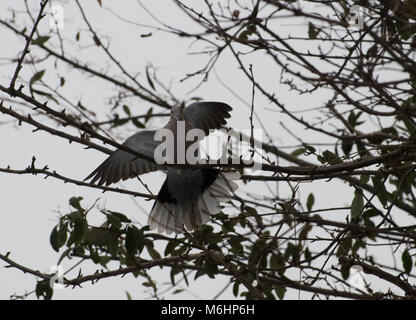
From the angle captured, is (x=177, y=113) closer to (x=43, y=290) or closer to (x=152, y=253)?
(x=152, y=253)

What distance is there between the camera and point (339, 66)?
2641mm

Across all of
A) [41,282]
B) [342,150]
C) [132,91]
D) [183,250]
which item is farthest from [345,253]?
[132,91]

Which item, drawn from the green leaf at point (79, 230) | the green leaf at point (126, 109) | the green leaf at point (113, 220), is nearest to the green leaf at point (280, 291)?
the green leaf at point (113, 220)

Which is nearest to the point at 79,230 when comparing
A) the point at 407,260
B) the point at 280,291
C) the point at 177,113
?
the point at 280,291

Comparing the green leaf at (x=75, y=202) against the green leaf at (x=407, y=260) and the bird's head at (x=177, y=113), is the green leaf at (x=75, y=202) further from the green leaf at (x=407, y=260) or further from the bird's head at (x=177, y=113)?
the green leaf at (x=407, y=260)

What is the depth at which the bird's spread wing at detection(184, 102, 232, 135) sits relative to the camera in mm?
4742

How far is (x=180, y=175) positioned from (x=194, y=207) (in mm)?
292

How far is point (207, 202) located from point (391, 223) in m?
1.77

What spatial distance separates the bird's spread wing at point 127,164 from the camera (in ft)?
14.3

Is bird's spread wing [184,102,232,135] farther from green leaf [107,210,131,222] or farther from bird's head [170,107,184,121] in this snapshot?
green leaf [107,210,131,222]

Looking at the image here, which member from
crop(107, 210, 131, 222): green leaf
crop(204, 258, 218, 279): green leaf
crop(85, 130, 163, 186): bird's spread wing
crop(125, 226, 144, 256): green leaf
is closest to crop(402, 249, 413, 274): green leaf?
crop(204, 258, 218, 279): green leaf

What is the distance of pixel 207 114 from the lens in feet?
15.8

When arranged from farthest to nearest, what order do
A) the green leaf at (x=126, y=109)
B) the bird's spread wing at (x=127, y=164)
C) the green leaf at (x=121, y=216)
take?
the green leaf at (x=126, y=109), the bird's spread wing at (x=127, y=164), the green leaf at (x=121, y=216)
